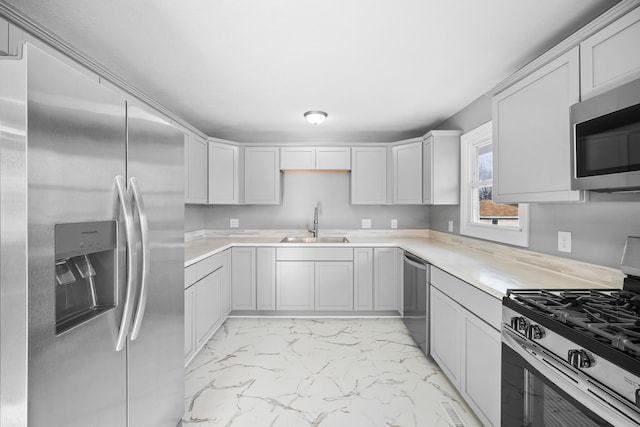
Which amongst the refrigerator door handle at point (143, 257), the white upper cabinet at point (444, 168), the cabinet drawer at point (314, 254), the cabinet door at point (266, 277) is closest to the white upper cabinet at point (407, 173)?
the white upper cabinet at point (444, 168)

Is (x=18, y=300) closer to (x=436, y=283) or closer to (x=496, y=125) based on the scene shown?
(x=436, y=283)

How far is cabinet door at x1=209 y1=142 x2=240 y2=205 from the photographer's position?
366 centimetres

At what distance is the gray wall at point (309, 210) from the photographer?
162 inches

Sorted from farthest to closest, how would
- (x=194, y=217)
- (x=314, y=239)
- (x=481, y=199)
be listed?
1. (x=314, y=239)
2. (x=194, y=217)
3. (x=481, y=199)

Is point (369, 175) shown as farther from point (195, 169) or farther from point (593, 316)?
point (593, 316)

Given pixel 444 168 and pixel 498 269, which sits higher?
pixel 444 168

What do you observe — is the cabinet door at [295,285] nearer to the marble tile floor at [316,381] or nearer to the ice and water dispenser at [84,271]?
the marble tile floor at [316,381]

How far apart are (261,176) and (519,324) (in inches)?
124

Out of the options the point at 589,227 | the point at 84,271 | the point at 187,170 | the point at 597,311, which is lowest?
the point at 597,311

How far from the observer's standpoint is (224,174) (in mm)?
3729

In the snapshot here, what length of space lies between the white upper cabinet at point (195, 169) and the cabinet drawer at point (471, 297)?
248cm

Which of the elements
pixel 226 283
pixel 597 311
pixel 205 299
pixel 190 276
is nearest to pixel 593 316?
pixel 597 311

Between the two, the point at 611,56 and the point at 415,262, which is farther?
the point at 415,262

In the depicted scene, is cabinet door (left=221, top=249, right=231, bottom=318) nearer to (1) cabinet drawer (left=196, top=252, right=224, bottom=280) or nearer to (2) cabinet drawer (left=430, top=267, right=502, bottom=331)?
(1) cabinet drawer (left=196, top=252, right=224, bottom=280)
